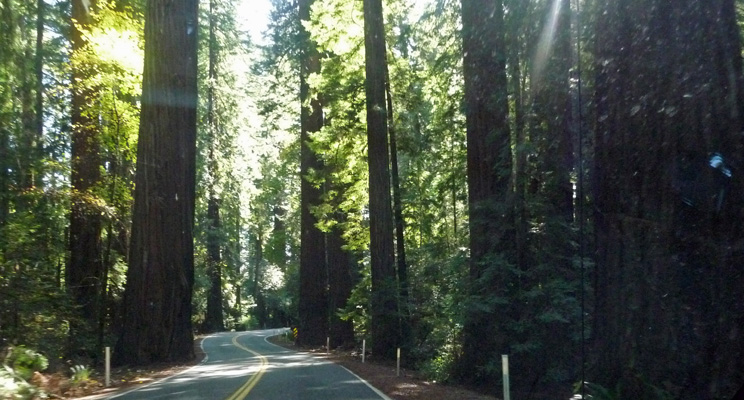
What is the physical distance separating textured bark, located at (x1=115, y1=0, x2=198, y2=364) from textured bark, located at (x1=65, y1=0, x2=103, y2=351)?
142 centimetres

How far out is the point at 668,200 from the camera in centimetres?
845

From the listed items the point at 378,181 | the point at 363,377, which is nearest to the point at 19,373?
the point at 363,377

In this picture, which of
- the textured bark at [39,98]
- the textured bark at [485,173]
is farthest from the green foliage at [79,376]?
the textured bark at [485,173]

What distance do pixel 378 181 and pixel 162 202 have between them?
6.86 m

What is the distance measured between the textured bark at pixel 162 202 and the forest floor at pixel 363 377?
116 cm

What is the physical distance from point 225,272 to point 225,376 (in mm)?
40364

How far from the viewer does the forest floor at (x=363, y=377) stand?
14031 mm

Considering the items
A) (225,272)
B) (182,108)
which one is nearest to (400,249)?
(182,108)

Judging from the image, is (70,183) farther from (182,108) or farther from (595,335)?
(595,335)

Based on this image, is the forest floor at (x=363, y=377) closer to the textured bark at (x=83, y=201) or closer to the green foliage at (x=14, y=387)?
the green foliage at (x=14, y=387)

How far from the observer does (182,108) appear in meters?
22.7

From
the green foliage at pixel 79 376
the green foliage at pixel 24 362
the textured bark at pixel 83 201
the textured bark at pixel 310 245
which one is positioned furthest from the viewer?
the textured bark at pixel 310 245

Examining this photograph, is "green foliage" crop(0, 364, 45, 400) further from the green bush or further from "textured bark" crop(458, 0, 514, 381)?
"textured bark" crop(458, 0, 514, 381)

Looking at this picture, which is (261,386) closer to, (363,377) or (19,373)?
(363,377)
